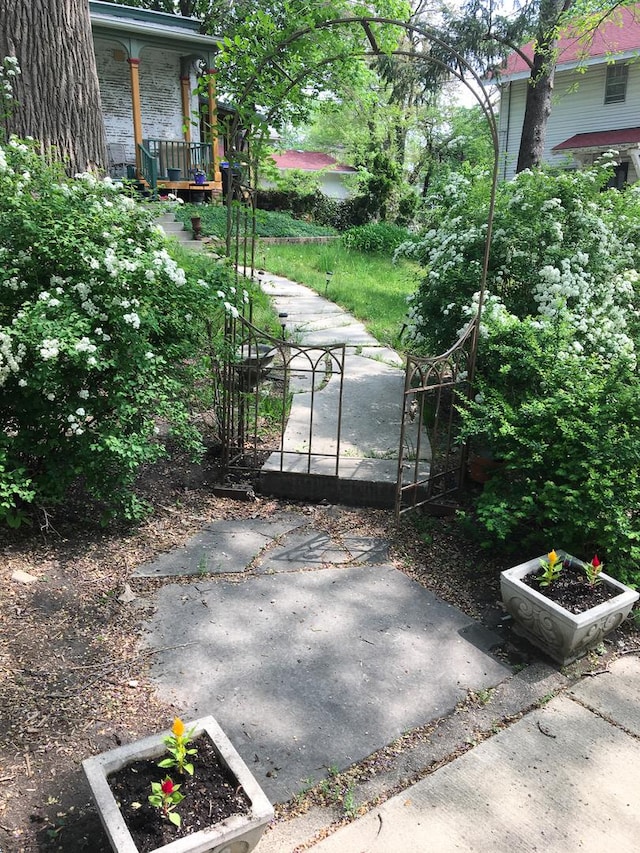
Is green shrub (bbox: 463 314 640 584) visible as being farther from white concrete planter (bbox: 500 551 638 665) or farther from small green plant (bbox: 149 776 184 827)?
small green plant (bbox: 149 776 184 827)

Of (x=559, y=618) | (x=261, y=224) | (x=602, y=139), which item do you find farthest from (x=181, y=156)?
(x=559, y=618)

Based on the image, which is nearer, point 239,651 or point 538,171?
point 239,651

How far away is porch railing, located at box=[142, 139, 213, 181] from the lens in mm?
15472

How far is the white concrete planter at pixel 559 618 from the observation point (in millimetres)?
2893

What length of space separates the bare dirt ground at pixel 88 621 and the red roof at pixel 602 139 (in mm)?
18764

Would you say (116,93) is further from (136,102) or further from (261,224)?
(261,224)

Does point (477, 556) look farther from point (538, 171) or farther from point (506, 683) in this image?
point (538, 171)

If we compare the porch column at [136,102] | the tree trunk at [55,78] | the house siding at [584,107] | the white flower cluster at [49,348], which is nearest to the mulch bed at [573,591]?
the white flower cluster at [49,348]

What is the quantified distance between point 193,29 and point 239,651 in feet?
58.0

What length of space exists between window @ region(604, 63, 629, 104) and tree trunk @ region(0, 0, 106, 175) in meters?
19.6

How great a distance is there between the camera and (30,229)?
3211 millimetres

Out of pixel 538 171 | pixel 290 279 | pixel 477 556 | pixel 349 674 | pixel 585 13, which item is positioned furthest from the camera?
pixel 290 279

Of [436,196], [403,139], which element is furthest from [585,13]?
[403,139]

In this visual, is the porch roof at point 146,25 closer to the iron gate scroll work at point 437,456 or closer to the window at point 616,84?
the window at point 616,84
